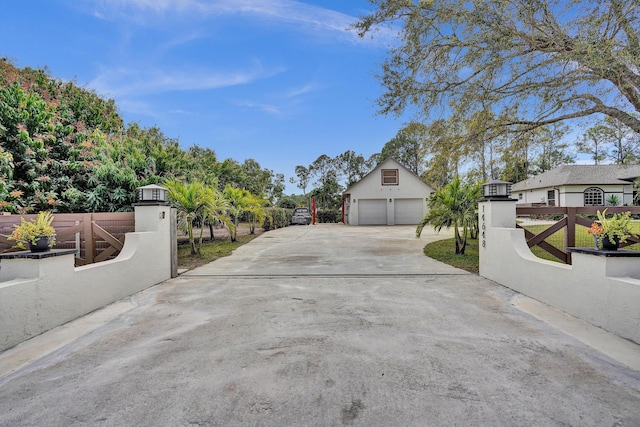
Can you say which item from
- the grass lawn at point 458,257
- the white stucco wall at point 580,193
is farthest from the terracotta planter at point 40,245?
the white stucco wall at point 580,193

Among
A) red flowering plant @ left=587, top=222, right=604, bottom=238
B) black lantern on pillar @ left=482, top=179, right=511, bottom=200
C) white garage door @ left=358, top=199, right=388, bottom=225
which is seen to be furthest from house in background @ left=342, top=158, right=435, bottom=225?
red flowering plant @ left=587, top=222, right=604, bottom=238

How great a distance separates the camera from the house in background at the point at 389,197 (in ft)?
78.9

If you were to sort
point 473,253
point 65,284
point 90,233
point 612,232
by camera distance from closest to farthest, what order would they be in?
1. point 612,232
2. point 65,284
3. point 90,233
4. point 473,253

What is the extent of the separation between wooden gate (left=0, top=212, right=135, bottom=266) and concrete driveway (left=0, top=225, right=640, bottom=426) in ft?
6.87

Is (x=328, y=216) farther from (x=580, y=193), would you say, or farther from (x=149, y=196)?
(x=149, y=196)

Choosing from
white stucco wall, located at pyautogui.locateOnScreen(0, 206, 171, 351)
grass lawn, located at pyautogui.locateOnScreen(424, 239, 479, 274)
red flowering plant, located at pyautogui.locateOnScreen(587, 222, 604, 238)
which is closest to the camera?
white stucco wall, located at pyautogui.locateOnScreen(0, 206, 171, 351)

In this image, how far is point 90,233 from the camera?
5.98 m

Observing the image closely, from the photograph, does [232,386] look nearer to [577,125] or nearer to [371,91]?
[371,91]

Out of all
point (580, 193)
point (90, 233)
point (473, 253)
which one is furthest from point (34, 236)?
point (580, 193)

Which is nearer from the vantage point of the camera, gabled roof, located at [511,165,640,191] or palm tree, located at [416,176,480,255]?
palm tree, located at [416,176,480,255]

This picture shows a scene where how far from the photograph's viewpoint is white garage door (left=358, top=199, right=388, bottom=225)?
954 inches

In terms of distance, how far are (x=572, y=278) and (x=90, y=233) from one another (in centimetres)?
807

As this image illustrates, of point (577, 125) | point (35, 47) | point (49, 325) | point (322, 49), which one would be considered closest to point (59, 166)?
point (49, 325)

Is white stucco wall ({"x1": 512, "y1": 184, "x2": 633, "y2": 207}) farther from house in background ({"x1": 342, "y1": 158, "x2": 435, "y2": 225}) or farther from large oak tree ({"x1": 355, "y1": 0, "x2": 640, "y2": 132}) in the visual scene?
large oak tree ({"x1": 355, "y1": 0, "x2": 640, "y2": 132})
